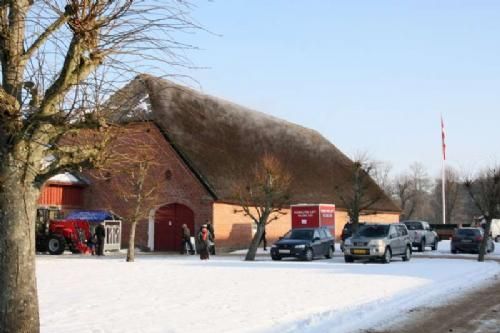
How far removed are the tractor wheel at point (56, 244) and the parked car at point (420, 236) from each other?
18.7 metres

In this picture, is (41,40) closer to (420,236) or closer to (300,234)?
(300,234)

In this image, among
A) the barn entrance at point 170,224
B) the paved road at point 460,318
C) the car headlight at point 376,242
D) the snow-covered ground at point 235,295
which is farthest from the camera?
the barn entrance at point 170,224

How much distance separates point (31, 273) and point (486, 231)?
24.9m

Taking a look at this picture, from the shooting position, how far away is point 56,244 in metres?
31.5

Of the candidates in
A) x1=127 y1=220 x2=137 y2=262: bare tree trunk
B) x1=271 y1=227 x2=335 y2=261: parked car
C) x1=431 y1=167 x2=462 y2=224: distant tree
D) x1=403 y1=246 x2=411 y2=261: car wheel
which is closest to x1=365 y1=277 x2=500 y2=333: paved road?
x1=403 y1=246 x2=411 y2=261: car wheel

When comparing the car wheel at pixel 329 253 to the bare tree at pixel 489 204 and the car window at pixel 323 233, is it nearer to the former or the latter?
the car window at pixel 323 233

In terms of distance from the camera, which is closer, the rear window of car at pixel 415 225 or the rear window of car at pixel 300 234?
the rear window of car at pixel 300 234

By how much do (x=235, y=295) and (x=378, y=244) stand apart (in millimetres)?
13200

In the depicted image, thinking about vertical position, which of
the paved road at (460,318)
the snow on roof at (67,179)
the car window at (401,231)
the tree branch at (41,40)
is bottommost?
the paved road at (460,318)

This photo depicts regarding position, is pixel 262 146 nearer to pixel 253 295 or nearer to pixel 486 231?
pixel 486 231

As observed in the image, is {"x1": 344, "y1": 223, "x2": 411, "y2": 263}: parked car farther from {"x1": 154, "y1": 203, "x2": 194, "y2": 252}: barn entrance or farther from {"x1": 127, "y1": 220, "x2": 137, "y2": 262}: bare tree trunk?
{"x1": 154, "y1": 203, "x2": 194, "y2": 252}: barn entrance

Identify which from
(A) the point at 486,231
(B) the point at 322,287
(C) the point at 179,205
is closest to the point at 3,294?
(B) the point at 322,287

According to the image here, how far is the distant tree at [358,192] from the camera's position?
1398 inches

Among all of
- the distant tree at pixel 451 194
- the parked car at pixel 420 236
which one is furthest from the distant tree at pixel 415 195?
the parked car at pixel 420 236
